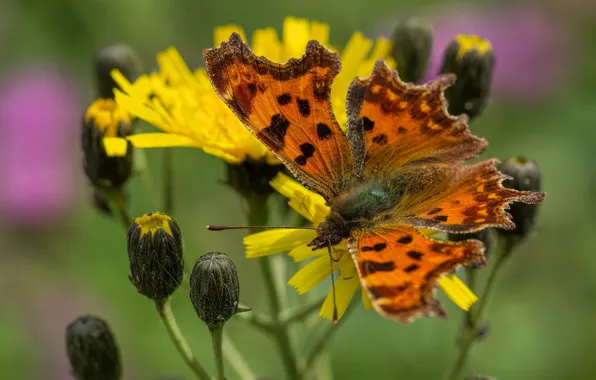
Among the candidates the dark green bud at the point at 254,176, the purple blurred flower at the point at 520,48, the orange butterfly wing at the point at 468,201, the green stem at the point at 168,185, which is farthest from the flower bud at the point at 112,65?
the purple blurred flower at the point at 520,48

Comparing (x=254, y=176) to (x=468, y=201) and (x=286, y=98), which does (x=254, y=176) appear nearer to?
(x=286, y=98)

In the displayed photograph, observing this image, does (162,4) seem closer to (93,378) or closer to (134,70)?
(134,70)

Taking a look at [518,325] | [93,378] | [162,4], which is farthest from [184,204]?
[93,378]

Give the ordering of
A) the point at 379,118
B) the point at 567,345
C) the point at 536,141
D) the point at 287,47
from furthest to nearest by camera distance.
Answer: the point at 536,141
the point at 567,345
the point at 287,47
the point at 379,118

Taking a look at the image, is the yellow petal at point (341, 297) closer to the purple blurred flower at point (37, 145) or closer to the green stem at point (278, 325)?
the green stem at point (278, 325)

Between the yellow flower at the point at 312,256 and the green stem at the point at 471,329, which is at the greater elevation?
the yellow flower at the point at 312,256

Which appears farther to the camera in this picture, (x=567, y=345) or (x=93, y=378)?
(x=567, y=345)

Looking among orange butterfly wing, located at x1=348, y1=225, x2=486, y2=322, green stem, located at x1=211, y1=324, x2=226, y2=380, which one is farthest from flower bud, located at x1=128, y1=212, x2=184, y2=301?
orange butterfly wing, located at x1=348, y1=225, x2=486, y2=322
